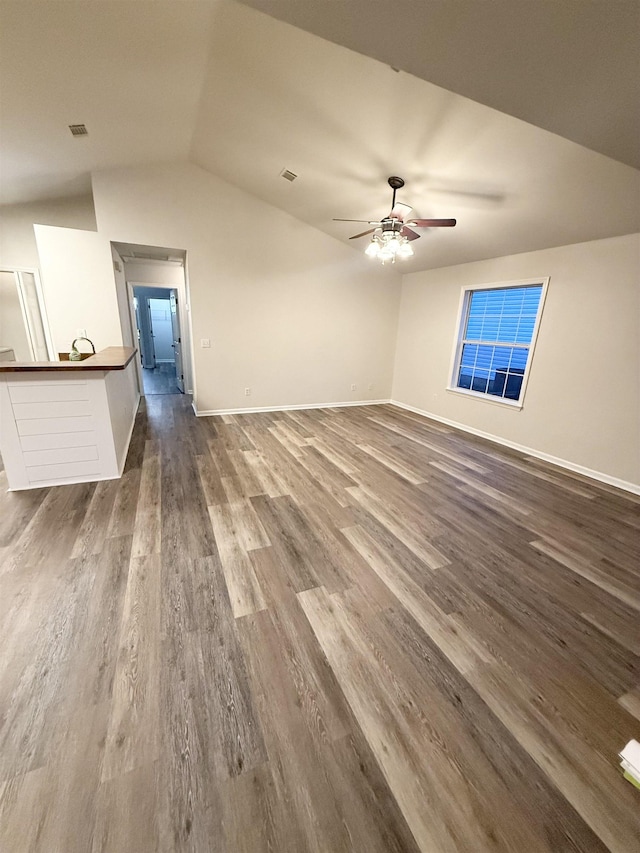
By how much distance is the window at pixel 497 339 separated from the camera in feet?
13.9

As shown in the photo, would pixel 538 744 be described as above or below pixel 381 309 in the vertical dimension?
below

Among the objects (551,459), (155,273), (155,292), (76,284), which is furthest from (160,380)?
(551,459)

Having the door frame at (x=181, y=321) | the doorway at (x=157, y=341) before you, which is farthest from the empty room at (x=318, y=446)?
the doorway at (x=157, y=341)

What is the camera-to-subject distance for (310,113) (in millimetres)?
2936

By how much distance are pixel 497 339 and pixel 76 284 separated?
18.9ft

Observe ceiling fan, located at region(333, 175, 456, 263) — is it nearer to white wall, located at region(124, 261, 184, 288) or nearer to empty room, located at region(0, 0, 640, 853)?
empty room, located at region(0, 0, 640, 853)

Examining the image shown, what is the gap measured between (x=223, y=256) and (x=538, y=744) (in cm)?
565

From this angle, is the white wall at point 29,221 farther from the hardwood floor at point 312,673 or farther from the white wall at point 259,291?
the hardwood floor at point 312,673

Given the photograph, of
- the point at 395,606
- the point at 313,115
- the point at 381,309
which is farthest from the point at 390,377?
the point at 395,606

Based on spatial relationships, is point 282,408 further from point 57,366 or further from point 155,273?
point 57,366

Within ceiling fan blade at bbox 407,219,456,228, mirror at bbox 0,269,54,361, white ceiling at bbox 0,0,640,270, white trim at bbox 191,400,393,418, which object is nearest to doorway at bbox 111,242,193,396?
white trim at bbox 191,400,393,418

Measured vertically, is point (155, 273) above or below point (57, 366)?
above

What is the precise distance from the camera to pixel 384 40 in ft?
4.57

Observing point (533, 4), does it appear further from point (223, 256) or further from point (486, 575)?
point (223, 256)
